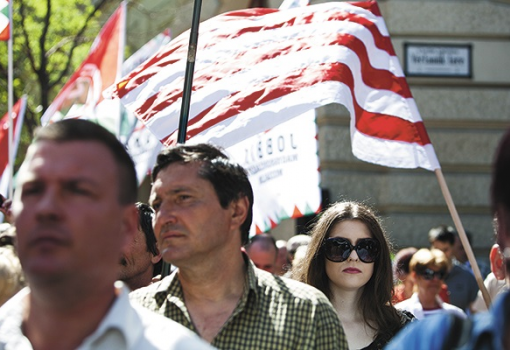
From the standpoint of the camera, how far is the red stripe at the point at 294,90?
21.1ft

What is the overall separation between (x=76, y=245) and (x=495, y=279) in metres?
4.90

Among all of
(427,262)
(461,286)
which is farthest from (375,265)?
(461,286)

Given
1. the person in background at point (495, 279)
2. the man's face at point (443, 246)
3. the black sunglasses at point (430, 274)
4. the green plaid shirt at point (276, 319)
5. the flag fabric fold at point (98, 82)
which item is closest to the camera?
the green plaid shirt at point (276, 319)

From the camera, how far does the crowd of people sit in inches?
100

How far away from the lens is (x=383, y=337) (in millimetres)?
4969

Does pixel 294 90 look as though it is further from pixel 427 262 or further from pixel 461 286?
pixel 461 286

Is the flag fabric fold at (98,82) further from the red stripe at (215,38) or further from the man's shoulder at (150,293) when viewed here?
the man's shoulder at (150,293)

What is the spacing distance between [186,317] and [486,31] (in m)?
10.4

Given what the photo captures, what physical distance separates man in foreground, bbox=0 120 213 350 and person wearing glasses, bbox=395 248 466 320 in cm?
463

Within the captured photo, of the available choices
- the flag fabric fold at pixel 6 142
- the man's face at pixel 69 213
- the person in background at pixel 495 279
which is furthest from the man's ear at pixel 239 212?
the flag fabric fold at pixel 6 142

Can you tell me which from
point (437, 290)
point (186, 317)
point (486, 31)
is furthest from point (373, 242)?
point (486, 31)

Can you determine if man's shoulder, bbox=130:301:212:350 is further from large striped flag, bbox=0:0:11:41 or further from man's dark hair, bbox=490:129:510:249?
large striped flag, bbox=0:0:11:41

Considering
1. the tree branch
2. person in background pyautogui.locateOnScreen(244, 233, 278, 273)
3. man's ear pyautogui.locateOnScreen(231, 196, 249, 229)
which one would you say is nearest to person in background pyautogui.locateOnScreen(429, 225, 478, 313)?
person in background pyautogui.locateOnScreen(244, 233, 278, 273)

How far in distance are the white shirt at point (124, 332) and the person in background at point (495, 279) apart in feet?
4.46
